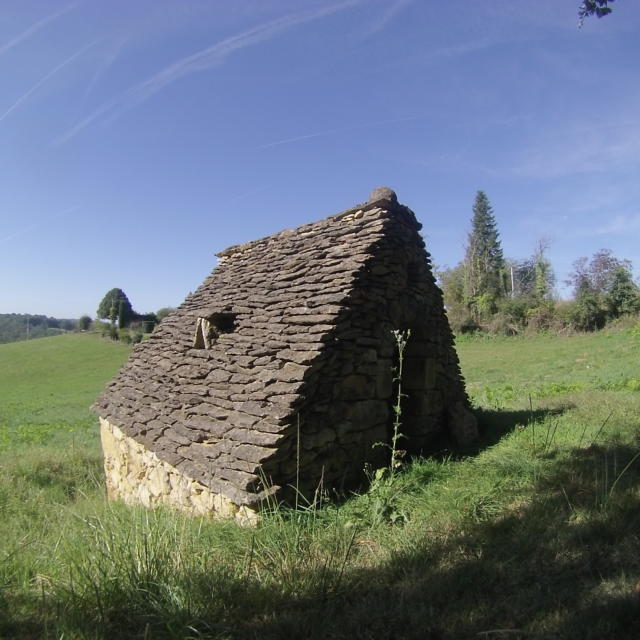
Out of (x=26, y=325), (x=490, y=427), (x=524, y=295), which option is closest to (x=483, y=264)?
(x=524, y=295)

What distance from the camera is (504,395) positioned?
11406mm

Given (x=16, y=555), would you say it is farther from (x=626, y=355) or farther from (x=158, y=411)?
(x=626, y=355)

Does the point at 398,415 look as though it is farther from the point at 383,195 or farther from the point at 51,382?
the point at 51,382

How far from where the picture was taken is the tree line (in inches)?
1014

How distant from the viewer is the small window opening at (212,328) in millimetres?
6695

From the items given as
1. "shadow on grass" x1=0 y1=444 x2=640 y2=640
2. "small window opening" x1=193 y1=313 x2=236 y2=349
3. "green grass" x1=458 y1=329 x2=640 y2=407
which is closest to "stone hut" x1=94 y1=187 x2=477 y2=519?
"small window opening" x1=193 y1=313 x2=236 y2=349

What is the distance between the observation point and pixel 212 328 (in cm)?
673

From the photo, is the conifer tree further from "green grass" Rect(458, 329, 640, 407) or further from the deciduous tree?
the deciduous tree

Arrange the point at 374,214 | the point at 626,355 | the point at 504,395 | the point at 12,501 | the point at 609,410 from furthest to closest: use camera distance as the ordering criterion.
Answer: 1. the point at 626,355
2. the point at 504,395
3. the point at 12,501
4. the point at 609,410
5. the point at 374,214

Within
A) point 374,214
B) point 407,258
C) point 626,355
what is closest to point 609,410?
point 407,258

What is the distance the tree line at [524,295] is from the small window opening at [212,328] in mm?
25393

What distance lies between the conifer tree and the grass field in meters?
29.2

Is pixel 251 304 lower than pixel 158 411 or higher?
higher

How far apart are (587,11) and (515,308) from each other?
86.4 ft
